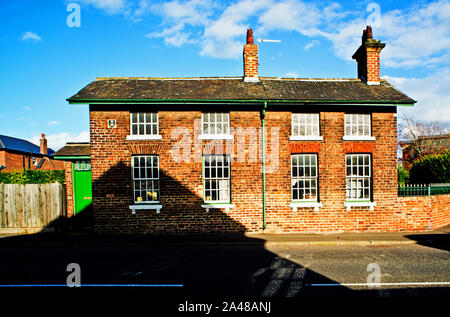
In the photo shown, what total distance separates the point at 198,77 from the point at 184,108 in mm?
3089

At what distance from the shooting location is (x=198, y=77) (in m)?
13.5

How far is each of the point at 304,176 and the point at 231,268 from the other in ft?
19.3

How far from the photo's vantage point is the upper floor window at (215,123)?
11383mm

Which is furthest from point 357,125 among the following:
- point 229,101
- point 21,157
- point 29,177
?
point 21,157

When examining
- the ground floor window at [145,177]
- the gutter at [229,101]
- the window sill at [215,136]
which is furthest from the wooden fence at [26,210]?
the window sill at [215,136]

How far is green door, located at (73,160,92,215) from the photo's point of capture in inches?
495

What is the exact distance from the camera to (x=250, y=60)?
1318cm

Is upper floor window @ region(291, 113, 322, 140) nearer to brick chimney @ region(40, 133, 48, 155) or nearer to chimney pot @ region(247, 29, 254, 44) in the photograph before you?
chimney pot @ region(247, 29, 254, 44)

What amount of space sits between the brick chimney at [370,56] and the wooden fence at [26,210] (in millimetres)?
16498

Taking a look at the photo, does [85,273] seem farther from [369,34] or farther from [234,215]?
[369,34]

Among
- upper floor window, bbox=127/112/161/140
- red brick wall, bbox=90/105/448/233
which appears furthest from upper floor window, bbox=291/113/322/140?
upper floor window, bbox=127/112/161/140

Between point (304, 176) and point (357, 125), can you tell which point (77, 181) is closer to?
point (304, 176)

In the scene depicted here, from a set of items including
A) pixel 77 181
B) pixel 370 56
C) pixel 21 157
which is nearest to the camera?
pixel 77 181

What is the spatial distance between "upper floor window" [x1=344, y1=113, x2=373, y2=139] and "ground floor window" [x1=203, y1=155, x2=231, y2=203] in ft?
18.6
